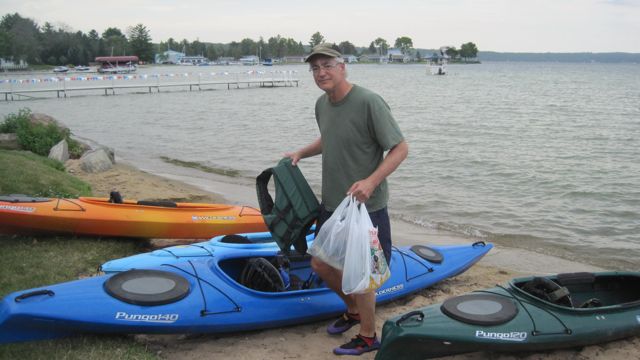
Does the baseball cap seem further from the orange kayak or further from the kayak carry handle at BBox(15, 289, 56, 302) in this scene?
the orange kayak

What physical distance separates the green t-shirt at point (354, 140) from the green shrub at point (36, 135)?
10611mm

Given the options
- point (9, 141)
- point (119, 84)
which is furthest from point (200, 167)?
point (119, 84)

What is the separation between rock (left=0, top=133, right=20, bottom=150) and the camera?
12.5 meters

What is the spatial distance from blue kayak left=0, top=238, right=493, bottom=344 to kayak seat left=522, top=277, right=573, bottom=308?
1181 mm

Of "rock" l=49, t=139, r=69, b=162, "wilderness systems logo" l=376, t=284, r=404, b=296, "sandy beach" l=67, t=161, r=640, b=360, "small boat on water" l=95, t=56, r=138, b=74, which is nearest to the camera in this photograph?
"sandy beach" l=67, t=161, r=640, b=360

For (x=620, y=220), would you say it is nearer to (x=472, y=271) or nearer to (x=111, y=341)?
(x=472, y=271)

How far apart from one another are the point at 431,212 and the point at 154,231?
518cm

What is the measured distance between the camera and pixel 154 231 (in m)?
6.62

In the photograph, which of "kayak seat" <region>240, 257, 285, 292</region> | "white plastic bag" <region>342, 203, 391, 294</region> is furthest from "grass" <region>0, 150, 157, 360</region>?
"white plastic bag" <region>342, 203, 391, 294</region>

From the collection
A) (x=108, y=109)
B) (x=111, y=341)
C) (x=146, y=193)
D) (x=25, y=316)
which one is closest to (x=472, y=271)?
(x=111, y=341)

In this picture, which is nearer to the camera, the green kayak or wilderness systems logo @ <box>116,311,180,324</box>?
the green kayak

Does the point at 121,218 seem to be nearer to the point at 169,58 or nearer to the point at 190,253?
the point at 190,253

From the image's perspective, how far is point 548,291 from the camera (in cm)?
435

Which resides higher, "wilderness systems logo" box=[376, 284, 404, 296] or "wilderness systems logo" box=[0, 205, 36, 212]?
"wilderness systems logo" box=[0, 205, 36, 212]
